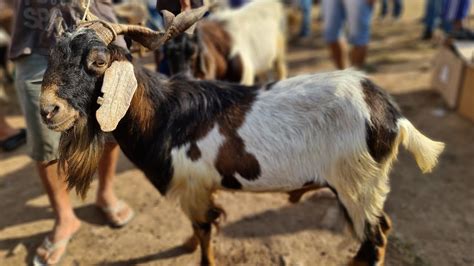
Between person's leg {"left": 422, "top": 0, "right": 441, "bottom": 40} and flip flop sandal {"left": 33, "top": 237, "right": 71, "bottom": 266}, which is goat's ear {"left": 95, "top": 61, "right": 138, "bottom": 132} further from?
person's leg {"left": 422, "top": 0, "right": 441, "bottom": 40}

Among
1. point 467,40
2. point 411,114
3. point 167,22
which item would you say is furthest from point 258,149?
point 467,40

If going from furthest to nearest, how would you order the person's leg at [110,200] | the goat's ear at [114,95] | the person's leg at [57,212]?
the person's leg at [110,200] < the person's leg at [57,212] < the goat's ear at [114,95]

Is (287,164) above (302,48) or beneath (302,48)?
above

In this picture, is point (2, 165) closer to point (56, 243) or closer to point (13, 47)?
point (56, 243)

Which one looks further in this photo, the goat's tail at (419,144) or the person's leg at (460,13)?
the person's leg at (460,13)

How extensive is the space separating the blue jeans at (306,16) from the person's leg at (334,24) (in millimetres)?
2353

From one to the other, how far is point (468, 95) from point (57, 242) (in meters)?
4.18

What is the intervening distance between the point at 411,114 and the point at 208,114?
317 cm

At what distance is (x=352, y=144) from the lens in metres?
2.36

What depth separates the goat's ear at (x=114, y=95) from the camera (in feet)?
6.72

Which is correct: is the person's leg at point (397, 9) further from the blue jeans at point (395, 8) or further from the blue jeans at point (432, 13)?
the blue jeans at point (432, 13)

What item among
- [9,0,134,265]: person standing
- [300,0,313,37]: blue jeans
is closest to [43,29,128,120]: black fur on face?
[9,0,134,265]: person standing

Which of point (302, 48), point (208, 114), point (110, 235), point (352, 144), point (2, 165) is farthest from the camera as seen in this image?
point (302, 48)

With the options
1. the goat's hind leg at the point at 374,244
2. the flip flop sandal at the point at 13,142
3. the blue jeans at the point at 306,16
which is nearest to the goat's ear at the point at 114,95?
the goat's hind leg at the point at 374,244
